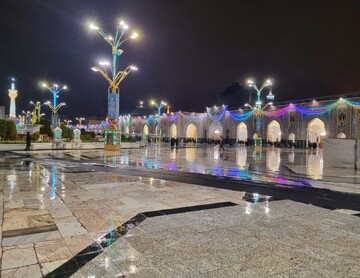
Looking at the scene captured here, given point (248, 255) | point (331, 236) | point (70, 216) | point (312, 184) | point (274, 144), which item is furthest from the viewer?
point (274, 144)

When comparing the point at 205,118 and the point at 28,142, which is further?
the point at 205,118

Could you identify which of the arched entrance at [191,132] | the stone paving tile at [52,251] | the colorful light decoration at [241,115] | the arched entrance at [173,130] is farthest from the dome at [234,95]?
the stone paving tile at [52,251]

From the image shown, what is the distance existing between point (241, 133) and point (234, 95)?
98.4 feet

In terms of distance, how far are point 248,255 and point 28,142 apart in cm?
2421

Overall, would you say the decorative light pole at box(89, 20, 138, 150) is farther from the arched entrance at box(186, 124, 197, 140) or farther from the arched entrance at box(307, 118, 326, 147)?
the arched entrance at box(186, 124, 197, 140)

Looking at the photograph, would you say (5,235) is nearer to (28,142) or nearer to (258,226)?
(258,226)

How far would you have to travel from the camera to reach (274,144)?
160 ft

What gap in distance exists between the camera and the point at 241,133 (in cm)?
5791

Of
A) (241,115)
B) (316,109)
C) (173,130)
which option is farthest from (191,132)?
(316,109)

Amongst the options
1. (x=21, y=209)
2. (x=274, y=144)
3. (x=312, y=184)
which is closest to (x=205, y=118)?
(x=274, y=144)

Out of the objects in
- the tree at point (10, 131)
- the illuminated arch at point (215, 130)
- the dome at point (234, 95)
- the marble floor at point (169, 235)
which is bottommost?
the marble floor at point (169, 235)

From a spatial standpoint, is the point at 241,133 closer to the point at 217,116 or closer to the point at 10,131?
the point at 217,116

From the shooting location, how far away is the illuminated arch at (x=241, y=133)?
56222 millimetres

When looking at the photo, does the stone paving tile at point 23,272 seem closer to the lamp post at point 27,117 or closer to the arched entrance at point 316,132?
the arched entrance at point 316,132
